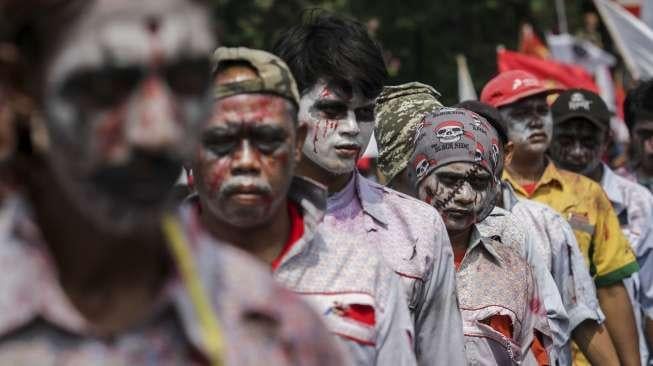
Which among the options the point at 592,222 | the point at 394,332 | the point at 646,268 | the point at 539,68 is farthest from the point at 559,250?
the point at 539,68

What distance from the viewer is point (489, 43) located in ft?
75.6

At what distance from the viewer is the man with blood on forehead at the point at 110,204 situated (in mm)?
2834

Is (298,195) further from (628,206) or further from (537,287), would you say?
(628,206)

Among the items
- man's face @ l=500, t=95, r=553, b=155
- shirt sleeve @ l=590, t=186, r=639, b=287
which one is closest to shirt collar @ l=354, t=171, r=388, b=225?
shirt sleeve @ l=590, t=186, r=639, b=287

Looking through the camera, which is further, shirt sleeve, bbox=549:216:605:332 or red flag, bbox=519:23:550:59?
red flag, bbox=519:23:550:59

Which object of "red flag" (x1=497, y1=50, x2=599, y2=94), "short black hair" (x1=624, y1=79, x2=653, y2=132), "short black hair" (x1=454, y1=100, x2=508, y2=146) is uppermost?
"short black hair" (x1=454, y1=100, x2=508, y2=146)

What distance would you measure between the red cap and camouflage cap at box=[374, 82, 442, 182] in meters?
1.80

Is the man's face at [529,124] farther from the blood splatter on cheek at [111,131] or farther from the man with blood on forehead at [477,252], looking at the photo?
the blood splatter on cheek at [111,131]

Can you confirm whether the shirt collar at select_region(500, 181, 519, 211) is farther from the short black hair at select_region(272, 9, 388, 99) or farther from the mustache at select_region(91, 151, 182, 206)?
the mustache at select_region(91, 151, 182, 206)

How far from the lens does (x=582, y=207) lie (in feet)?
31.2

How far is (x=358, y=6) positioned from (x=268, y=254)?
17.5m

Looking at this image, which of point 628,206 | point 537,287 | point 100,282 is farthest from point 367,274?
point 628,206

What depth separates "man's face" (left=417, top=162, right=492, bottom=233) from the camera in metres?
7.25

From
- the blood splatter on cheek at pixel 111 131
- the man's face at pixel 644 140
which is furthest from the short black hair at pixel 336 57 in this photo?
the man's face at pixel 644 140
